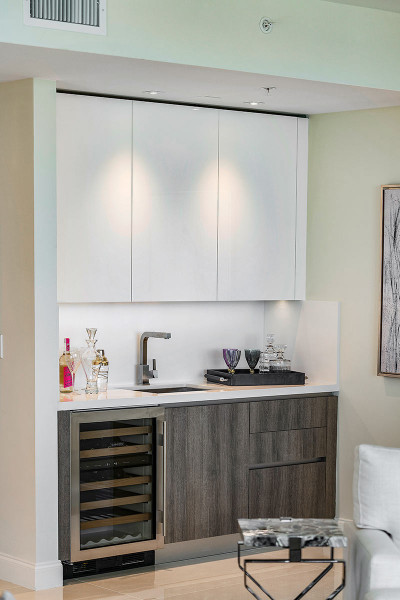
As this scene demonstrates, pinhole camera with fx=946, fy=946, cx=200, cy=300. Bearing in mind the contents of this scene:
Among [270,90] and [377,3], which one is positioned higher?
[377,3]

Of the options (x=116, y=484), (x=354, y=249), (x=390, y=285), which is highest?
(x=354, y=249)

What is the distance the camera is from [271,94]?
5094mm

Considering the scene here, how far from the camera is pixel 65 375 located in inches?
198

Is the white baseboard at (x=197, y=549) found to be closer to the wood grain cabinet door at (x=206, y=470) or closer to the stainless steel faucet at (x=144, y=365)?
the wood grain cabinet door at (x=206, y=470)

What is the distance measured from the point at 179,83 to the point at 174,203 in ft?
2.75

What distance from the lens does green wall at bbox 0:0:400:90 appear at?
419 centimetres

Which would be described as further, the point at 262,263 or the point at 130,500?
the point at 262,263

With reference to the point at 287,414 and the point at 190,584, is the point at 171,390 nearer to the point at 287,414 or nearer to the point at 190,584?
the point at 287,414

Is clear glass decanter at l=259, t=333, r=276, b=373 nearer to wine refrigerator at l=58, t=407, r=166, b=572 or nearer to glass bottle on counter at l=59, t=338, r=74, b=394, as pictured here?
wine refrigerator at l=58, t=407, r=166, b=572

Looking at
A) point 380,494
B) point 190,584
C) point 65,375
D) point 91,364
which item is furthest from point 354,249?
point 380,494

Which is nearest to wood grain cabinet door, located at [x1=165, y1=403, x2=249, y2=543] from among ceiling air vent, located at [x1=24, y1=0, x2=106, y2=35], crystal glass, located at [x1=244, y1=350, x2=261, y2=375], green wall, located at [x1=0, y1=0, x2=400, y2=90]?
crystal glass, located at [x1=244, y1=350, x2=261, y2=375]

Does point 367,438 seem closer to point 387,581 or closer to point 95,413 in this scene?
point 95,413

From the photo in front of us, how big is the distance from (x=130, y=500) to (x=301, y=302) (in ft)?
5.72

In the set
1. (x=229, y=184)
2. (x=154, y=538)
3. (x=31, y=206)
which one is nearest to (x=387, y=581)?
(x=154, y=538)
